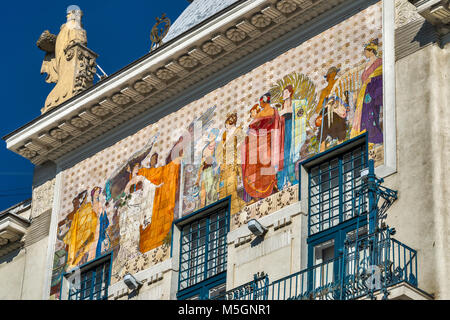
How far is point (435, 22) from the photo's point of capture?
23.3 meters

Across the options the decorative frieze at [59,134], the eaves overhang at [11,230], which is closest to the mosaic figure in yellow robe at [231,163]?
the decorative frieze at [59,134]

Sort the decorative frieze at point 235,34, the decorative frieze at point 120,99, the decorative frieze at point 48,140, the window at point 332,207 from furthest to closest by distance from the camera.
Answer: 1. the decorative frieze at point 48,140
2. the decorative frieze at point 120,99
3. the decorative frieze at point 235,34
4. the window at point 332,207

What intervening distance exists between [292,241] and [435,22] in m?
4.29

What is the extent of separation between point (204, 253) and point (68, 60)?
22.6 ft

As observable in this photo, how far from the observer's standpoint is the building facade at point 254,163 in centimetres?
2236

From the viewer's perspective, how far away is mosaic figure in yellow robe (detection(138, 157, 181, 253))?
26.2m

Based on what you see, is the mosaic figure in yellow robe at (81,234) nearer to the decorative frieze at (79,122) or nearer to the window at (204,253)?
the decorative frieze at (79,122)

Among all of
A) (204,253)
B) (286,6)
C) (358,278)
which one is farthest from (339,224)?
(286,6)

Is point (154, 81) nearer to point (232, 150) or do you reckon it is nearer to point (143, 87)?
point (143, 87)

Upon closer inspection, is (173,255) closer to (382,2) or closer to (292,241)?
(292,241)

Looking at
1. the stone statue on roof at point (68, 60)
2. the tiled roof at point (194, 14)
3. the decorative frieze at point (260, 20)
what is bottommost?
the decorative frieze at point (260, 20)

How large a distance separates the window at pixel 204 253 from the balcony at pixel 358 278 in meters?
1.40

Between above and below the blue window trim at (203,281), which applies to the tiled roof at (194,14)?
above

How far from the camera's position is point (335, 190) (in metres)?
23.9
